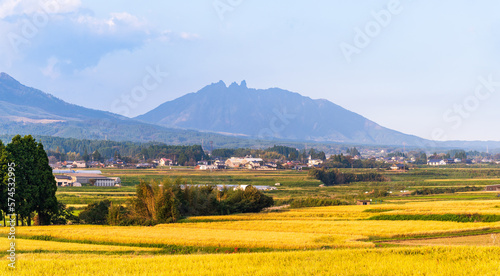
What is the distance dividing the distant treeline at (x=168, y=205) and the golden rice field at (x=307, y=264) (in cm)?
2042

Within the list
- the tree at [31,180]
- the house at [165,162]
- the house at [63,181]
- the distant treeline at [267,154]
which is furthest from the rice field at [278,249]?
the distant treeline at [267,154]

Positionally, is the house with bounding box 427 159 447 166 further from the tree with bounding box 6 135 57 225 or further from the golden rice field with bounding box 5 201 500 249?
the tree with bounding box 6 135 57 225

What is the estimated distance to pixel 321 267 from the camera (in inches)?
547

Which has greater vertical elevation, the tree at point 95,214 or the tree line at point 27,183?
the tree line at point 27,183

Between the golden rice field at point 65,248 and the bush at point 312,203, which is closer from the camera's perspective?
the golden rice field at point 65,248

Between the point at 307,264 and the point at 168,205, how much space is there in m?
24.2

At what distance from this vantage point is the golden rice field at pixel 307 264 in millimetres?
13438

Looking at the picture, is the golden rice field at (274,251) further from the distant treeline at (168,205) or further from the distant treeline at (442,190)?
the distant treeline at (442,190)

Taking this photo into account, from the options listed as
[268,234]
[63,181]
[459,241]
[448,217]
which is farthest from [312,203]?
[63,181]

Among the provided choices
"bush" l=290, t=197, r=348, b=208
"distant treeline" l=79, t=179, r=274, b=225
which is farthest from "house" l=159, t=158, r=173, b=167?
"distant treeline" l=79, t=179, r=274, b=225

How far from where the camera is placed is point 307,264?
14.4 meters

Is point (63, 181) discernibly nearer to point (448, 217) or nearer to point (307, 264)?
point (448, 217)

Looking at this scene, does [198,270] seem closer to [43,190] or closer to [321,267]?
[321,267]

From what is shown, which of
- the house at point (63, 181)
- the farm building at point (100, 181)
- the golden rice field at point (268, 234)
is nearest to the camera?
the golden rice field at point (268, 234)
